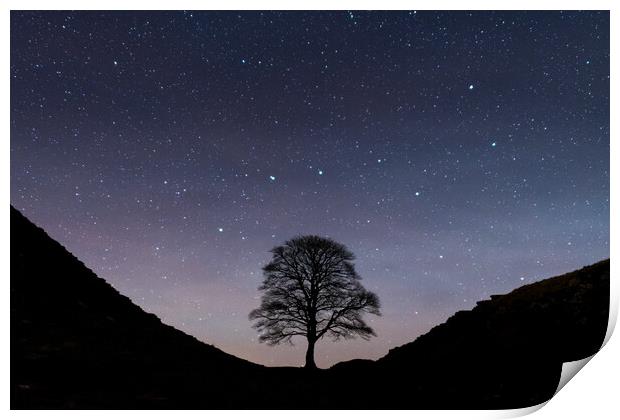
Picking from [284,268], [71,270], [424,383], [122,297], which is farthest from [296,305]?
[424,383]

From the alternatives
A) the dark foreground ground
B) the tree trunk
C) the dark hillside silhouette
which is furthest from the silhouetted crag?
the dark hillside silhouette

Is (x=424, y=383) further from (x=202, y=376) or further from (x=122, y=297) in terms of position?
Answer: (x=122, y=297)

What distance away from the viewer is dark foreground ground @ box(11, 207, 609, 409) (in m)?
4.96

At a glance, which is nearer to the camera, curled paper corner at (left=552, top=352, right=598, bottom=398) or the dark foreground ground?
curled paper corner at (left=552, top=352, right=598, bottom=398)

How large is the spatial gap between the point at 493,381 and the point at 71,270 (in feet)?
23.8

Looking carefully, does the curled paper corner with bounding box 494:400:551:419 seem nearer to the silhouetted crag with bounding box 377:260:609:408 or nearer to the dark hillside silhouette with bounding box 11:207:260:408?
the silhouetted crag with bounding box 377:260:609:408

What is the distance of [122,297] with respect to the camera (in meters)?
9.95

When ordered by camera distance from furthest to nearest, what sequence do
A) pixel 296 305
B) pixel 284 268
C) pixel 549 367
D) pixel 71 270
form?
pixel 296 305 < pixel 284 268 < pixel 71 270 < pixel 549 367

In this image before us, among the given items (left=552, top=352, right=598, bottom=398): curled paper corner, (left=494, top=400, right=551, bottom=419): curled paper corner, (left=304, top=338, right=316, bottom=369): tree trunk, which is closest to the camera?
(left=494, top=400, right=551, bottom=419): curled paper corner

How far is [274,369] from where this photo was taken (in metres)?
7.15
